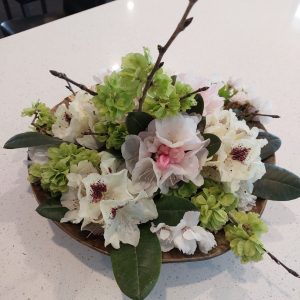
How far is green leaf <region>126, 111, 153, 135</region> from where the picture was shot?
1.51 ft

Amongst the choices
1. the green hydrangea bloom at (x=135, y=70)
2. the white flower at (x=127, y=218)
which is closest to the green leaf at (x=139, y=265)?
the white flower at (x=127, y=218)

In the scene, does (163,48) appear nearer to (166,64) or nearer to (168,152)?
(168,152)

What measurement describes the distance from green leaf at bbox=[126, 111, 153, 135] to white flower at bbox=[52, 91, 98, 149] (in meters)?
0.09

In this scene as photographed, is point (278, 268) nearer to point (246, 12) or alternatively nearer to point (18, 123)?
point (18, 123)

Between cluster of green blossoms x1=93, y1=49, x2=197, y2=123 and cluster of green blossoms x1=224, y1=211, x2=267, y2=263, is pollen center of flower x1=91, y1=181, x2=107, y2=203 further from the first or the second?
cluster of green blossoms x1=224, y1=211, x2=267, y2=263

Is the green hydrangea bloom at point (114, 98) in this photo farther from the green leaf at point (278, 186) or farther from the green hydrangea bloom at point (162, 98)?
the green leaf at point (278, 186)

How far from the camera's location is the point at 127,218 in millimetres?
491

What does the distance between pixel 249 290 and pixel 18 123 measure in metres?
0.60

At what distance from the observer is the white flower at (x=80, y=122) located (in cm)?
54

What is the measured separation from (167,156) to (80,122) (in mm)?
165

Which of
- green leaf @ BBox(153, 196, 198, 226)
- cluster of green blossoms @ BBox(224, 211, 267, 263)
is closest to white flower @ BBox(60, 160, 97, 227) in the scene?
green leaf @ BBox(153, 196, 198, 226)

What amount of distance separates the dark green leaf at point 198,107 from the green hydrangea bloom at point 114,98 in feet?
0.36

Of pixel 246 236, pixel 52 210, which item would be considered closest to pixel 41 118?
pixel 52 210

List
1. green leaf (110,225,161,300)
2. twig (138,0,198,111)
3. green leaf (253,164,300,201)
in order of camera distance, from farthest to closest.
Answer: green leaf (253,164,300,201) → green leaf (110,225,161,300) → twig (138,0,198,111)
